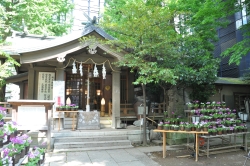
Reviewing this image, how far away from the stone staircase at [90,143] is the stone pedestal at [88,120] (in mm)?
927

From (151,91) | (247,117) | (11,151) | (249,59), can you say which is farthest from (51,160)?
(249,59)

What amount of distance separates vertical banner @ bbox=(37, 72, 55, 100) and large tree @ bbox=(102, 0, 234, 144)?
13.8ft

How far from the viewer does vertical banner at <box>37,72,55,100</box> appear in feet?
31.0

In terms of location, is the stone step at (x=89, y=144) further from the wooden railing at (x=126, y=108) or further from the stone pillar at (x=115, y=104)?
the wooden railing at (x=126, y=108)

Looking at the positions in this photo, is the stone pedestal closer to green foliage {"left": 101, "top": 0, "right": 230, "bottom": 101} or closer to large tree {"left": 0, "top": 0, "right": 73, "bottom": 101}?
green foliage {"left": 101, "top": 0, "right": 230, "bottom": 101}

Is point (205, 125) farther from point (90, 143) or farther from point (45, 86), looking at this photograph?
Result: point (45, 86)

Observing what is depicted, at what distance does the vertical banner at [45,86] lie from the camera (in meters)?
9.44

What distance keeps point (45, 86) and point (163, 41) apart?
647cm

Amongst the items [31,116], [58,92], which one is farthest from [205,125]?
[58,92]

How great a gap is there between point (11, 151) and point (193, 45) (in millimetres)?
8296

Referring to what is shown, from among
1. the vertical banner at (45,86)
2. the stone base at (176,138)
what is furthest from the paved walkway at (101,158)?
the vertical banner at (45,86)

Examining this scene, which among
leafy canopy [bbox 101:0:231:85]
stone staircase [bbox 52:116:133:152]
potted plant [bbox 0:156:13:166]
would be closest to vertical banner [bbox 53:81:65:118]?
stone staircase [bbox 52:116:133:152]

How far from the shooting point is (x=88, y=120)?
853 cm

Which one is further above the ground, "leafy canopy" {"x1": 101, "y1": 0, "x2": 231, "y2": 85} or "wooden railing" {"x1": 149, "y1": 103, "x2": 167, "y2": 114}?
"leafy canopy" {"x1": 101, "y1": 0, "x2": 231, "y2": 85}
